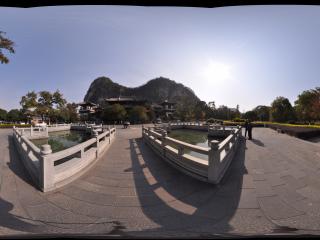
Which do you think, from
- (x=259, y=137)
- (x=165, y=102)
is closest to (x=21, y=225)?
(x=165, y=102)

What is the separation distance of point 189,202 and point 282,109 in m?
2.34

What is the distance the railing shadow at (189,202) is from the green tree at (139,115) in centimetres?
149

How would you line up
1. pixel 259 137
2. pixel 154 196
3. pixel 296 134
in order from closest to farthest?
pixel 154 196
pixel 296 134
pixel 259 137

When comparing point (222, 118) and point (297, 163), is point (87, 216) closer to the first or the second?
point (297, 163)

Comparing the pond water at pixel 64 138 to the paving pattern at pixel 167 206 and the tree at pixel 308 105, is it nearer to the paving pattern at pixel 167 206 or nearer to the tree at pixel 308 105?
→ the paving pattern at pixel 167 206

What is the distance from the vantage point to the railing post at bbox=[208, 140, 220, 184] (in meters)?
2.33

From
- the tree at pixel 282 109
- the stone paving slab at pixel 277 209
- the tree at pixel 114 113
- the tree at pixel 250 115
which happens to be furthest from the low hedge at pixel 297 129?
the tree at pixel 114 113

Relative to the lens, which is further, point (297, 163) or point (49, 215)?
point (297, 163)

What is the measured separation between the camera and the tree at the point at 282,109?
7.61 feet

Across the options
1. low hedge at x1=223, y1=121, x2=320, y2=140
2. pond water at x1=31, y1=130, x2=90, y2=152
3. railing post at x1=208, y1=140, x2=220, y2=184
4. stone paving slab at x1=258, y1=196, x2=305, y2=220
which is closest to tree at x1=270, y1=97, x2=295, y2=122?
low hedge at x1=223, y1=121, x2=320, y2=140

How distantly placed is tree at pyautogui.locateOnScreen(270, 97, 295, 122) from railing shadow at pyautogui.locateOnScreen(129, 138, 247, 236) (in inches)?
49.5
